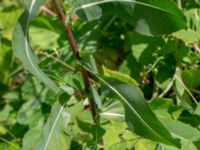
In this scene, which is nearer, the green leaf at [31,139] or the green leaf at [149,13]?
the green leaf at [149,13]

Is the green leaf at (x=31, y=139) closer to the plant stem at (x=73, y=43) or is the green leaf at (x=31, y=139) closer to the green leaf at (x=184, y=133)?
the plant stem at (x=73, y=43)

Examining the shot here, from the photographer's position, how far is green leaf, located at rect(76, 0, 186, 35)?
0.98 metres

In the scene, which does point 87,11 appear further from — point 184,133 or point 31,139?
point 31,139

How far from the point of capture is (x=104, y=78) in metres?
0.99

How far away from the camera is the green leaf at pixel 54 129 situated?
102 centimetres

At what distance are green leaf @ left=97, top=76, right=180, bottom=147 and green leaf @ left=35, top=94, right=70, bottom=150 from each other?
0.47ft

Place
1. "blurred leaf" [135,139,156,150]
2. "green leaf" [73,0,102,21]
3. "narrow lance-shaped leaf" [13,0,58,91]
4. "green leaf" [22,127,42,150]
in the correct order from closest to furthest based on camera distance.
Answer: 1. "narrow lance-shaped leaf" [13,0,58,91]
2. "green leaf" [73,0,102,21]
3. "blurred leaf" [135,139,156,150]
4. "green leaf" [22,127,42,150]

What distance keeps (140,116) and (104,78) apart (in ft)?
0.35

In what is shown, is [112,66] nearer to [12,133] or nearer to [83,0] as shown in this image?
[12,133]

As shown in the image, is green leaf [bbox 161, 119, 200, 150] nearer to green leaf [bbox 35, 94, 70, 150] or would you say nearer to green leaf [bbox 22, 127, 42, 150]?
green leaf [bbox 35, 94, 70, 150]

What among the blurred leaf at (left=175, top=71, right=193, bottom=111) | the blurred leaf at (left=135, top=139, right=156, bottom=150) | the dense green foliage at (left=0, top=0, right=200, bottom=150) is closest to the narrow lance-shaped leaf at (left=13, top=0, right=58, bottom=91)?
the dense green foliage at (left=0, top=0, right=200, bottom=150)

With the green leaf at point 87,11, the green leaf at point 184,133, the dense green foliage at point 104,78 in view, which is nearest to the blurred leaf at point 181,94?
the dense green foliage at point 104,78

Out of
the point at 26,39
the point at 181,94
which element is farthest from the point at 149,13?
the point at 181,94

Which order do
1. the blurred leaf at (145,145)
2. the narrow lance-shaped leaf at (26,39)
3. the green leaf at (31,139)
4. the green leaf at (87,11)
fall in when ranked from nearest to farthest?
1. the narrow lance-shaped leaf at (26,39)
2. the green leaf at (87,11)
3. the blurred leaf at (145,145)
4. the green leaf at (31,139)
